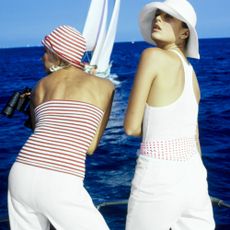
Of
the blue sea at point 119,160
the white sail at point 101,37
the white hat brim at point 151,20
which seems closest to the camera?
the white hat brim at point 151,20

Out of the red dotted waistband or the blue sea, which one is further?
the blue sea

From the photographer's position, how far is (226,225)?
6340mm

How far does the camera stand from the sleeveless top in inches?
94.8

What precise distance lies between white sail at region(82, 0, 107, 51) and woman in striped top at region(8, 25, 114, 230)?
23121 millimetres

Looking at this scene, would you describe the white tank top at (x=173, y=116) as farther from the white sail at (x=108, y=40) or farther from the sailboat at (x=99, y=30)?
the white sail at (x=108, y=40)

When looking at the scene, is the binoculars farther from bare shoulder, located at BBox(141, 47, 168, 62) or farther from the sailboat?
the sailboat

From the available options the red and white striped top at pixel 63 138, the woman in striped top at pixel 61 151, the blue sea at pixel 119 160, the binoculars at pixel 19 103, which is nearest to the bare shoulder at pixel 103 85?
the woman in striped top at pixel 61 151

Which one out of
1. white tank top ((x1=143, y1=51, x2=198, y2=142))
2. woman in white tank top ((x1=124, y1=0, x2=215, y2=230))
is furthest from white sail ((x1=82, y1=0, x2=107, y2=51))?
white tank top ((x1=143, y1=51, x2=198, y2=142))

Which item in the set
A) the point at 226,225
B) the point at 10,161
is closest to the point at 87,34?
the point at 10,161

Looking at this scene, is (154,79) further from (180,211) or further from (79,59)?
(180,211)

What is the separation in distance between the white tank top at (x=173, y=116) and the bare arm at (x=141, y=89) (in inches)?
1.7

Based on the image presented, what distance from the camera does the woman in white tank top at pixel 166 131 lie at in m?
2.39

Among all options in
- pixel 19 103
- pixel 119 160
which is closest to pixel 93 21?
pixel 119 160

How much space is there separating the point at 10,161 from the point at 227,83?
21.4 metres
